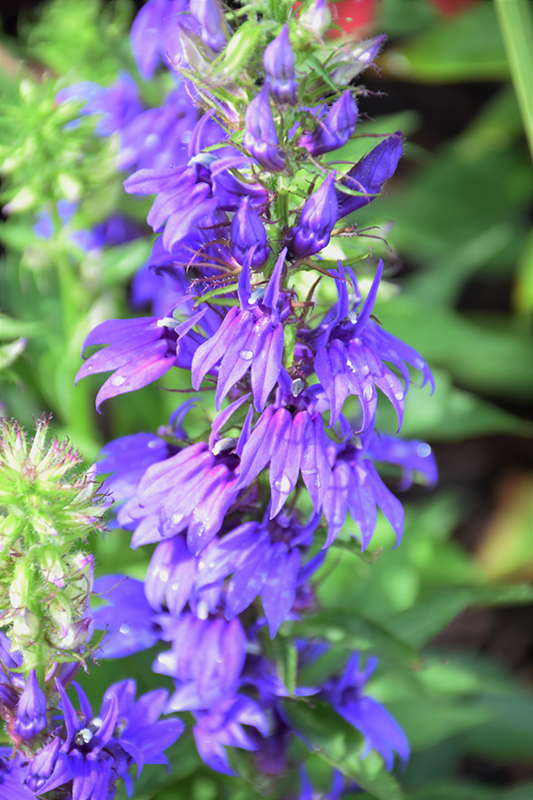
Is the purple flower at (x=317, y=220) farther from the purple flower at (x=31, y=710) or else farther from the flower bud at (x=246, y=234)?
the purple flower at (x=31, y=710)

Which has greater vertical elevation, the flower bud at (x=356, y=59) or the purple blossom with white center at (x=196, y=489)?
the flower bud at (x=356, y=59)

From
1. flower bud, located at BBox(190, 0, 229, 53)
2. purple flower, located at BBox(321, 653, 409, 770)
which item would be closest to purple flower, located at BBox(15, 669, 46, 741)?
purple flower, located at BBox(321, 653, 409, 770)

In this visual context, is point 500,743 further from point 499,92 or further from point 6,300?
point 499,92

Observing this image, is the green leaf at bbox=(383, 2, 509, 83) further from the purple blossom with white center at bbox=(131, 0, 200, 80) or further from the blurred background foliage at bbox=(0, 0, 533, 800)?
the purple blossom with white center at bbox=(131, 0, 200, 80)

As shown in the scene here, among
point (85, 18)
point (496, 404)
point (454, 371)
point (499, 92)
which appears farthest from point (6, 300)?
point (499, 92)

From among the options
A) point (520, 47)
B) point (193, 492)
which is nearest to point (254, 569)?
point (193, 492)

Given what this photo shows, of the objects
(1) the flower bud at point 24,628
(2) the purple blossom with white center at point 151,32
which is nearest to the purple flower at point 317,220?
(1) the flower bud at point 24,628
